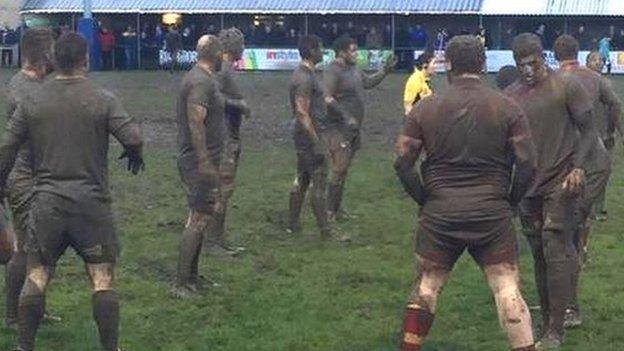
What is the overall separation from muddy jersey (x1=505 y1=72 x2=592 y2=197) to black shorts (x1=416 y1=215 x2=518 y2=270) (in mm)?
1173

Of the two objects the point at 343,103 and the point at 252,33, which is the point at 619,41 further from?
the point at 343,103

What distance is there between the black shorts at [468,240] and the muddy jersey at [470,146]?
4 cm

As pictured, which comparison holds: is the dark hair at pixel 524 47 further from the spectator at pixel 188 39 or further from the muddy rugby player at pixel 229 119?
the spectator at pixel 188 39

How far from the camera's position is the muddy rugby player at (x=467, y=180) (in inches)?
Answer: 285

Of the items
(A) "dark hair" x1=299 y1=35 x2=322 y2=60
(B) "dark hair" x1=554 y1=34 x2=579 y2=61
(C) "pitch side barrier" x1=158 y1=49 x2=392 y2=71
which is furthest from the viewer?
(C) "pitch side barrier" x1=158 y1=49 x2=392 y2=71

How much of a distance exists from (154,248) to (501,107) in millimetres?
5668

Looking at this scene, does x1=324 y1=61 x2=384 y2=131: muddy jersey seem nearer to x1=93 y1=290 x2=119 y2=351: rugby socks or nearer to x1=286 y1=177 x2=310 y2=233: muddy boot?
x1=286 y1=177 x2=310 y2=233: muddy boot

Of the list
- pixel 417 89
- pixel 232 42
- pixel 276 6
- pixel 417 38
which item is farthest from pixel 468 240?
pixel 276 6

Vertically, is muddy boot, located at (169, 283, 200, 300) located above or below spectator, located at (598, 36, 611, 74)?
above

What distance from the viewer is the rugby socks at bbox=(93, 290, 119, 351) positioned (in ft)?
25.6

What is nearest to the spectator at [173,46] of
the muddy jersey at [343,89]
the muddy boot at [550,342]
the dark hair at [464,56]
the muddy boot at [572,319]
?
the muddy jersey at [343,89]

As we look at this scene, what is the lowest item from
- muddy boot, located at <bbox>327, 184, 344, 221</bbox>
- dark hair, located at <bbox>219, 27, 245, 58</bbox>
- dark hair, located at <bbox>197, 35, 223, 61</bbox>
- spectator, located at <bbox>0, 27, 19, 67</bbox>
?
spectator, located at <bbox>0, 27, 19, 67</bbox>

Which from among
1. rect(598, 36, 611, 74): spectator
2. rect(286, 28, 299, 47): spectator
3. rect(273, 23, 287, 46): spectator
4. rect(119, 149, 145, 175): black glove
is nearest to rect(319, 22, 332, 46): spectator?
rect(286, 28, 299, 47): spectator

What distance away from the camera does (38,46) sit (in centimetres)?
867
